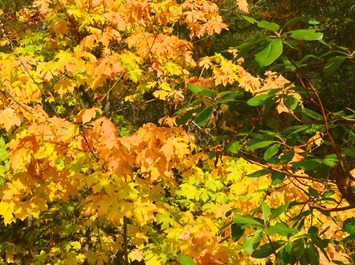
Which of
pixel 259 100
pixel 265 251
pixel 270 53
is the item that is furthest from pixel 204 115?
pixel 265 251

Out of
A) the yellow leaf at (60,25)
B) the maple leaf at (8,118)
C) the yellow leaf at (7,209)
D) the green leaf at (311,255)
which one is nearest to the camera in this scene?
the green leaf at (311,255)

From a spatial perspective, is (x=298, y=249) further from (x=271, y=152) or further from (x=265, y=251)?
(x=271, y=152)

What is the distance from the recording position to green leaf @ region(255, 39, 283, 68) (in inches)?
47.2

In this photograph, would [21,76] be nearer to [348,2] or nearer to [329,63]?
[329,63]

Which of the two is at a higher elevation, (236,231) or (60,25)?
(60,25)

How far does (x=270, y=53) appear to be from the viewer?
3.99 ft

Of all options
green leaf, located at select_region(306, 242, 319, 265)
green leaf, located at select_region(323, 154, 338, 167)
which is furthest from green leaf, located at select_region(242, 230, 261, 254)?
green leaf, located at select_region(323, 154, 338, 167)

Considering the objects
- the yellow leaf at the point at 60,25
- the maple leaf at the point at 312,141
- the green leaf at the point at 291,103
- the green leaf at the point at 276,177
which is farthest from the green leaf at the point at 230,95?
the yellow leaf at the point at 60,25

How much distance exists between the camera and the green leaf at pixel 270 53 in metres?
1.20

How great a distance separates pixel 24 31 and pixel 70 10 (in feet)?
9.56

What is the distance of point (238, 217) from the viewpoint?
1471 millimetres

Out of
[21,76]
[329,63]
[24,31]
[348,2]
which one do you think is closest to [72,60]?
[21,76]

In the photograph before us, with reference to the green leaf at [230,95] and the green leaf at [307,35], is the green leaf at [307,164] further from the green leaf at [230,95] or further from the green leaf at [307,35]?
the green leaf at [307,35]

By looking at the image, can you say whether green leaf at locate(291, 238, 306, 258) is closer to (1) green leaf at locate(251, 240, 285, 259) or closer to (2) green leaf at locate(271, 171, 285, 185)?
(1) green leaf at locate(251, 240, 285, 259)
